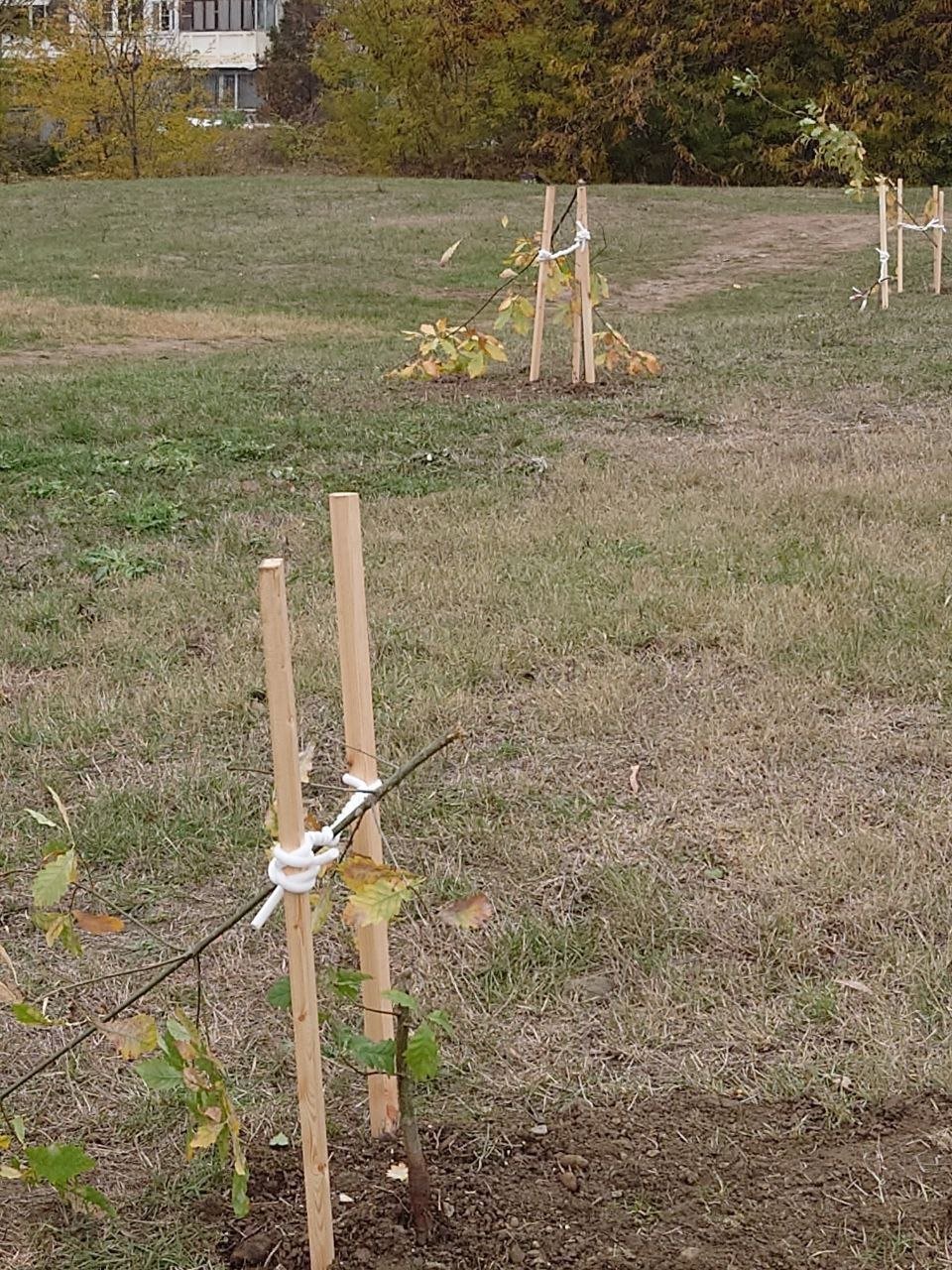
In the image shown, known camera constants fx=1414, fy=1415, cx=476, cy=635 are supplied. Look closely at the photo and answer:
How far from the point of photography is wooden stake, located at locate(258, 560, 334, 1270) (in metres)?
1.64

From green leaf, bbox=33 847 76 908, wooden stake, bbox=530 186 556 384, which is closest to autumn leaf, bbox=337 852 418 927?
green leaf, bbox=33 847 76 908

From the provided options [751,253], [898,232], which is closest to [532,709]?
[898,232]

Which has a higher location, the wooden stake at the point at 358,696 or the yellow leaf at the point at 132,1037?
the wooden stake at the point at 358,696

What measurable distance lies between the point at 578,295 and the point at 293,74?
35.0m

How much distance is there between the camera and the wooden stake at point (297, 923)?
164 centimetres

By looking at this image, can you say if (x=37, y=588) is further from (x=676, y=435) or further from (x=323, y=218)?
(x=323, y=218)

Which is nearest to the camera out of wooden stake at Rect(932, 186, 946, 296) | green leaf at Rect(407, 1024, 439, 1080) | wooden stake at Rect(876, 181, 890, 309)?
green leaf at Rect(407, 1024, 439, 1080)

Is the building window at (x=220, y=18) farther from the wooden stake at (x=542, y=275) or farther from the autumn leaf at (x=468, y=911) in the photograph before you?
the autumn leaf at (x=468, y=911)

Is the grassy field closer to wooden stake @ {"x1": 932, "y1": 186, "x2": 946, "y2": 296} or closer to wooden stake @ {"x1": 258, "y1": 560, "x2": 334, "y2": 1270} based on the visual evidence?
wooden stake @ {"x1": 258, "y1": 560, "x2": 334, "y2": 1270}

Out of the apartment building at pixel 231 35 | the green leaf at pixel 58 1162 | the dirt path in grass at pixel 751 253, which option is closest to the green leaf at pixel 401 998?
the green leaf at pixel 58 1162

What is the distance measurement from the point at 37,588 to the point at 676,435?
3.46 meters

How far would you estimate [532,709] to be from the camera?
12.5 ft

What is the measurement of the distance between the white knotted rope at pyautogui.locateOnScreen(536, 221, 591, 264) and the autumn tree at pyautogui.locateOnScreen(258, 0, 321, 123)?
33641mm

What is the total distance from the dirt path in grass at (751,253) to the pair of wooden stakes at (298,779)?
11.9 meters
